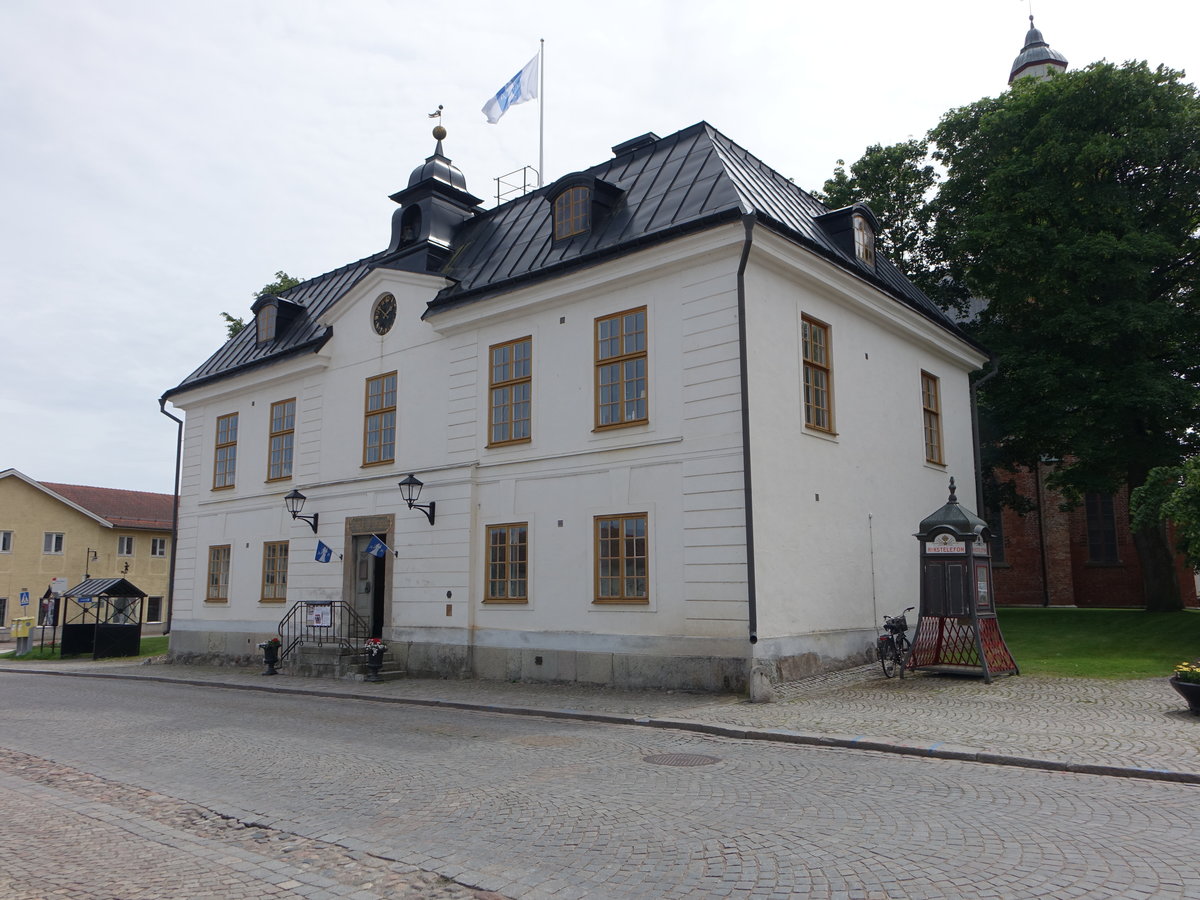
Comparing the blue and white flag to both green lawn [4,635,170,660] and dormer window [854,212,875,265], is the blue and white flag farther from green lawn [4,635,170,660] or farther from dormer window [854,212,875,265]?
green lawn [4,635,170,660]

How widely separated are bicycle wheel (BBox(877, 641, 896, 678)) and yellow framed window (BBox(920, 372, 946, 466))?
6.03m

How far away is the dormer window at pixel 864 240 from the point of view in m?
18.6

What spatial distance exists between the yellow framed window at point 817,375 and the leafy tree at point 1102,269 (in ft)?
28.5

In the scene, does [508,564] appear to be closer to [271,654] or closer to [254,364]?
[271,654]

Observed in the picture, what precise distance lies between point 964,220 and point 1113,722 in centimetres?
1830

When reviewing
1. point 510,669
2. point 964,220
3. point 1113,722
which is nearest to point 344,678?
point 510,669

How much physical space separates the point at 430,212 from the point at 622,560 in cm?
1085

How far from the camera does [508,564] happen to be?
688 inches

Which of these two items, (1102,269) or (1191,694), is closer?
(1191,694)

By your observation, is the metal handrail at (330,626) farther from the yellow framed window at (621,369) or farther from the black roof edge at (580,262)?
the yellow framed window at (621,369)

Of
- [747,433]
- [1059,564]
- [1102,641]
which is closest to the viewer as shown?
[747,433]

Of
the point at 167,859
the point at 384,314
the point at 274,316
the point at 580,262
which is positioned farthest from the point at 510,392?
the point at 167,859

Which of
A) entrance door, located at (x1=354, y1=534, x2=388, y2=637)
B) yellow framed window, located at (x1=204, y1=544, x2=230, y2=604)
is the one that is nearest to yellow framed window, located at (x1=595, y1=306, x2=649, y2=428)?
entrance door, located at (x1=354, y1=534, x2=388, y2=637)

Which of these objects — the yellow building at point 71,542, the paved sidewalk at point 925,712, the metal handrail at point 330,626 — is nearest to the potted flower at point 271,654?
the metal handrail at point 330,626
